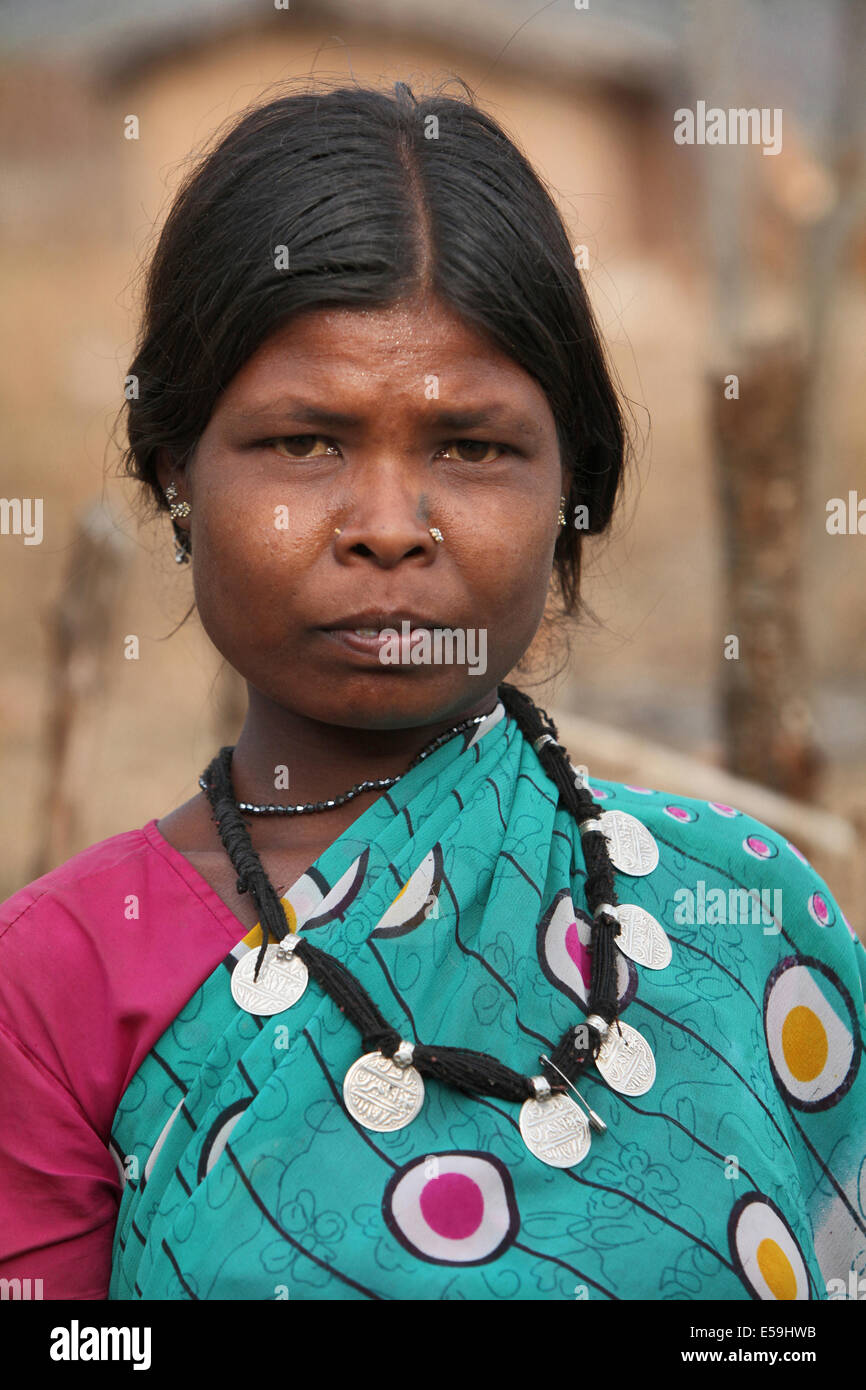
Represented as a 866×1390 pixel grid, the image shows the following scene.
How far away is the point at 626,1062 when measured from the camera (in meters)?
1.39

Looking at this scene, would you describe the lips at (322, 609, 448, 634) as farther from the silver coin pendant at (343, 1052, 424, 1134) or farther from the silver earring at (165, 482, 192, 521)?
the silver coin pendant at (343, 1052, 424, 1134)

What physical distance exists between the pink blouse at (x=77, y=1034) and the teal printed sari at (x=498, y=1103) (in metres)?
0.03

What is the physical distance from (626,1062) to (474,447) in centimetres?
68

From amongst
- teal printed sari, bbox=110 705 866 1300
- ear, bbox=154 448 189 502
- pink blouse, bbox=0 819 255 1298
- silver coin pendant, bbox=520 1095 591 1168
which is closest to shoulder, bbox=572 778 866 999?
teal printed sari, bbox=110 705 866 1300

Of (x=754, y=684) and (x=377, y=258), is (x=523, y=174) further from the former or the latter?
(x=754, y=684)

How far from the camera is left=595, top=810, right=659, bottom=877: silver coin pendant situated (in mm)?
1585

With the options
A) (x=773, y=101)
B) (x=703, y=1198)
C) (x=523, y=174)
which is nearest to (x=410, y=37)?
(x=773, y=101)

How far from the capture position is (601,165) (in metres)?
12.8

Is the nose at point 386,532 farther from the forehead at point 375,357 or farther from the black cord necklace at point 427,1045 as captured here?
the black cord necklace at point 427,1045

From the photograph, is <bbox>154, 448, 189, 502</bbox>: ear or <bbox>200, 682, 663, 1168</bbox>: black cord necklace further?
<bbox>154, 448, 189, 502</bbox>: ear

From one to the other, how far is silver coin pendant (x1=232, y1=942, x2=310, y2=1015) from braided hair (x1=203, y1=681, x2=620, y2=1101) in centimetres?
1

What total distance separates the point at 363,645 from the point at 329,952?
0.32 meters

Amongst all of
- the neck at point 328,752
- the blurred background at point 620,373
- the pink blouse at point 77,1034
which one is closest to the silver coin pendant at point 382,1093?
the pink blouse at point 77,1034

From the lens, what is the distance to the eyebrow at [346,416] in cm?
137
